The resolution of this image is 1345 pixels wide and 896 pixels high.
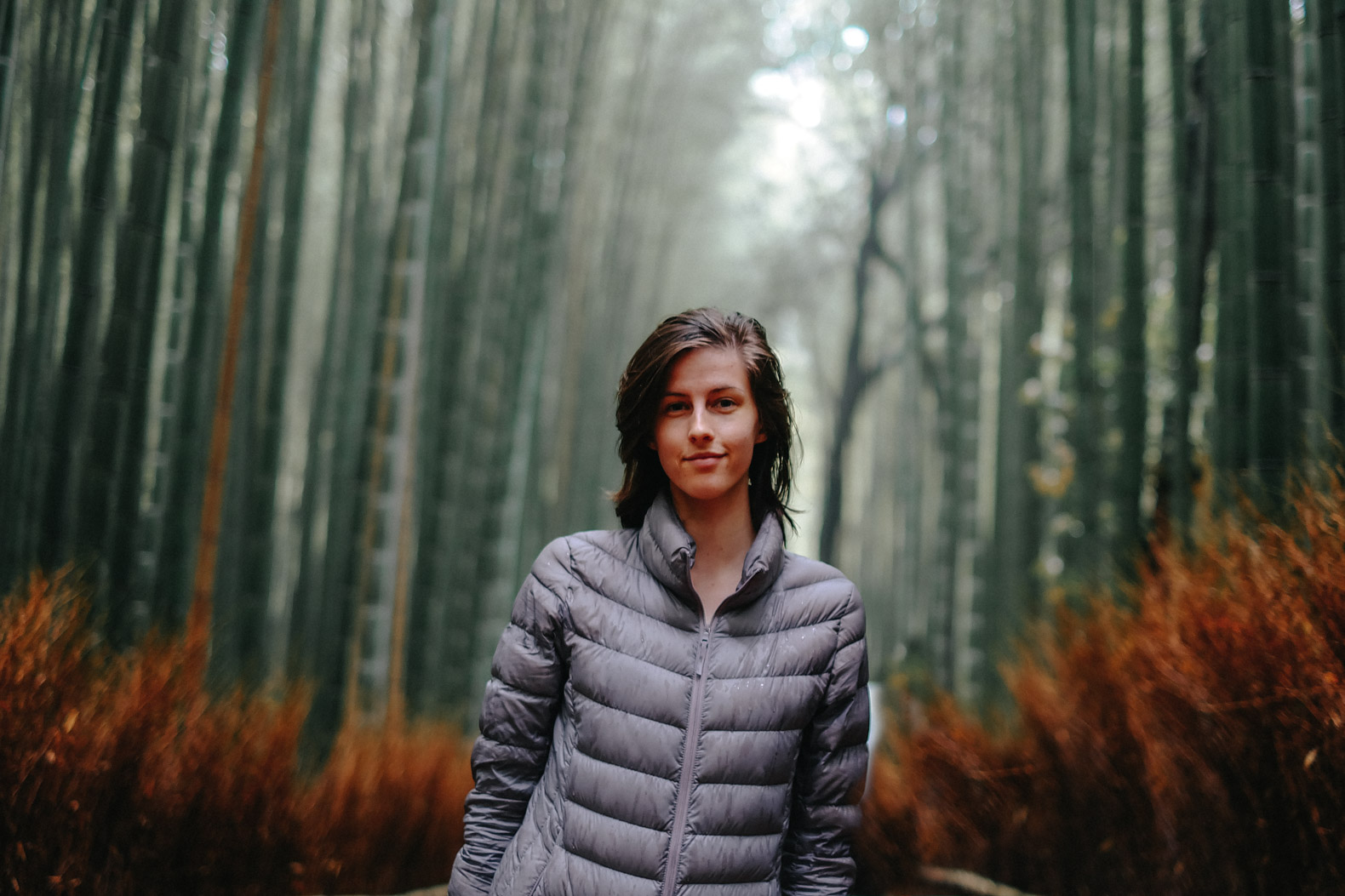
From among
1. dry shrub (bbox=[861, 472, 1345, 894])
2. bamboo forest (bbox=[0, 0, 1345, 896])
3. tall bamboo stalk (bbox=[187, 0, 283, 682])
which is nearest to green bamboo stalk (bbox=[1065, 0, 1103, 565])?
bamboo forest (bbox=[0, 0, 1345, 896])

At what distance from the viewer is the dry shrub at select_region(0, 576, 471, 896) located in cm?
132

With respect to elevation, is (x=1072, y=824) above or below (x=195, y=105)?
below

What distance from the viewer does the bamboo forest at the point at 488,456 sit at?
56.8 inches

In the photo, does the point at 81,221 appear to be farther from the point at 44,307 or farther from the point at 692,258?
the point at 692,258

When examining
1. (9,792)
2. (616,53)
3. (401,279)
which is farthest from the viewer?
(616,53)

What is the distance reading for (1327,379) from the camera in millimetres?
1587

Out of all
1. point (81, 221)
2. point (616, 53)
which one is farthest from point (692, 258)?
point (81, 221)

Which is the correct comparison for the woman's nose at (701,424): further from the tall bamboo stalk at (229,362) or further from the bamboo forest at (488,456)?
the tall bamboo stalk at (229,362)

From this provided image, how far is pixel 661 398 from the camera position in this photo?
977 millimetres

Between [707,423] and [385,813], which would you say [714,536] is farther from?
[385,813]

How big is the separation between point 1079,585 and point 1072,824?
73 cm

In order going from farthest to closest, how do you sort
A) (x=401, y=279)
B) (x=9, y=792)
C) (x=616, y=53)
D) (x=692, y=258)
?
(x=692, y=258) < (x=616, y=53) < (x=401, y=279) < (x=9, y=792)

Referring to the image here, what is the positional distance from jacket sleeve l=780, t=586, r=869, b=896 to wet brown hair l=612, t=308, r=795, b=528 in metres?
0.18

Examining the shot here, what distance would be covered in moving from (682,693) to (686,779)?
0.08m
